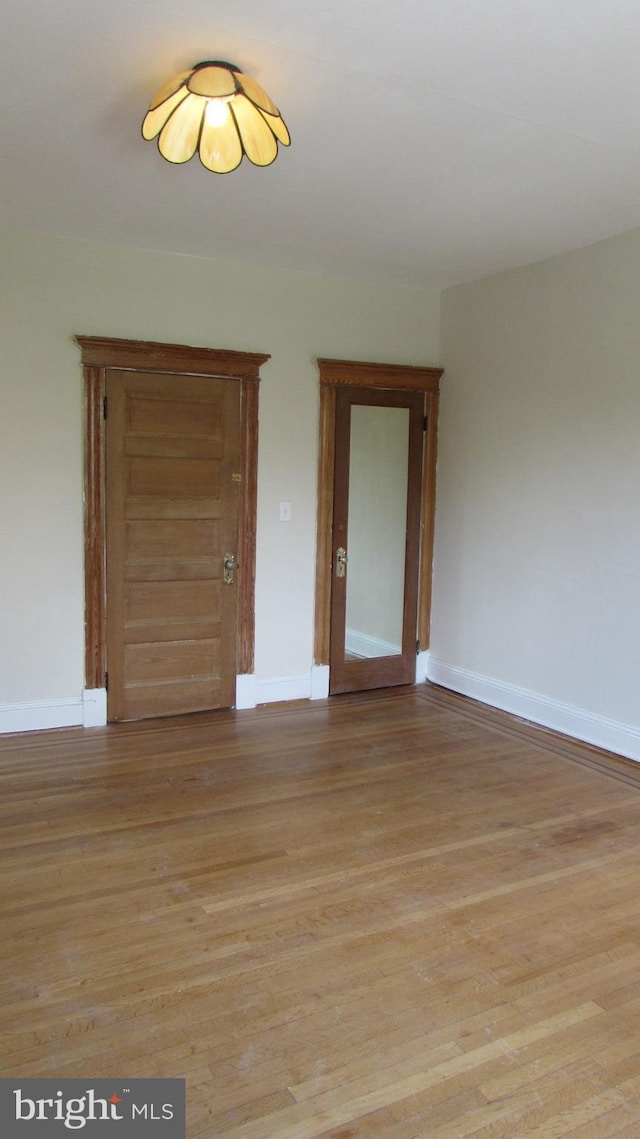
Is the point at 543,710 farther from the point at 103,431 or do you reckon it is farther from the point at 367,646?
the point at 103,431

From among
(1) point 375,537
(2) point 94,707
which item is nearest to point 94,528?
(2) point 94,707

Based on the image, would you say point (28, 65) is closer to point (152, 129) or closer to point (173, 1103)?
point (152, 129)

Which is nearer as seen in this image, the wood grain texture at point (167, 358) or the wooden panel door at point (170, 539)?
Answer: the wood grain texture at point (167, 358)

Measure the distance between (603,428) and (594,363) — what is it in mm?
364

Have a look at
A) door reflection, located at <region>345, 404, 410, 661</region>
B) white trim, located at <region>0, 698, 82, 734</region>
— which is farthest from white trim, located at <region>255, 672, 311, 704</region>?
white trim, located at <region>0, 698, 82, 734</region>

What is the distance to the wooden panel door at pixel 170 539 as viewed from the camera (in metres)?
4.49

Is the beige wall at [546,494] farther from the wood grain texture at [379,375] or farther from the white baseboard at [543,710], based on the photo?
the wood grain texture at [379,375]

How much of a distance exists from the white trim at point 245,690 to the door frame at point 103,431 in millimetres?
598

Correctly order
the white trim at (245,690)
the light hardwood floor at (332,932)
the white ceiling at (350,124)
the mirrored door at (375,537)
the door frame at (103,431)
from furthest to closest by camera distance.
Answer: the mirrored door at (375,537)
the white trim at (245,690)
the door frame at (103,431)
the white ceiling at (350,124)
the light hardwood floor at (332,932)

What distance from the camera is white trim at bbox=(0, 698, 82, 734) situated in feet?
14.3

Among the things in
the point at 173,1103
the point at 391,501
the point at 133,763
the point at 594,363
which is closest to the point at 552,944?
the point at 173,1103

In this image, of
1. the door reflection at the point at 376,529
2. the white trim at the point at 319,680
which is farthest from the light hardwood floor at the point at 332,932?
the door reflection at the point at 376,529

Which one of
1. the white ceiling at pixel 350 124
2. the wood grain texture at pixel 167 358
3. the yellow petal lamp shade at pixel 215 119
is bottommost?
the wood grain texture at pixel 167 358

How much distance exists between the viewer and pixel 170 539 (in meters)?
4.65
